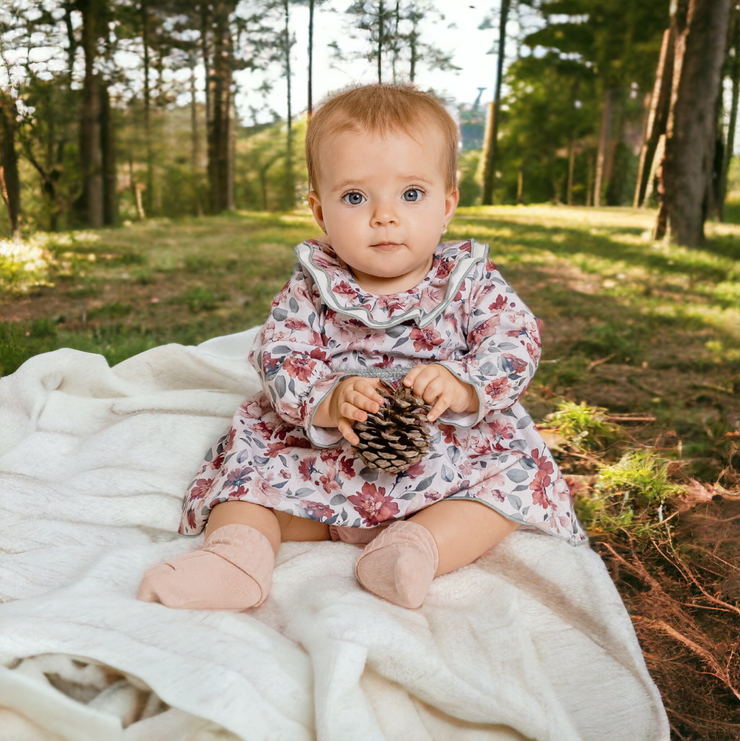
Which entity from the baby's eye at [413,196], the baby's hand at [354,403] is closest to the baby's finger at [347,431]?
the baby's hand at [354,403]

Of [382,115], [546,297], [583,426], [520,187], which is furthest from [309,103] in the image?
[382,115]

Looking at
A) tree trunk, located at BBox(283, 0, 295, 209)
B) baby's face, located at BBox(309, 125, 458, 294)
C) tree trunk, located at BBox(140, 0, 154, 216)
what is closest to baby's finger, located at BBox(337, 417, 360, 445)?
baby's face, located at BBox(309, 125, 458, 294)

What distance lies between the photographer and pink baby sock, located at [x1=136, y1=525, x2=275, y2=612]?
46.1 inches

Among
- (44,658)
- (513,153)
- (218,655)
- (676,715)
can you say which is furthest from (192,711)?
(513,153)

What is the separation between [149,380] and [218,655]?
4.19 ft

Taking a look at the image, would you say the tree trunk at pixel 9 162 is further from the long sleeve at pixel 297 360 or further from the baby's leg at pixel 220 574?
the baby's leg at pixel 220 574

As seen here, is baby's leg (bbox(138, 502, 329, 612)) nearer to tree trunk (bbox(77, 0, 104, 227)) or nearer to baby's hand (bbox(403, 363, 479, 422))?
baby's hand (bbox(403, 363, 479, 422))

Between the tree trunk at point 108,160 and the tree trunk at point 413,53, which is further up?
the tree trunk at point 413,53

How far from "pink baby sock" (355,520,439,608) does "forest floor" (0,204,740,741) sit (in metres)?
0.47

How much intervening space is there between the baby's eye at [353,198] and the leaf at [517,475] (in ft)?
2.08

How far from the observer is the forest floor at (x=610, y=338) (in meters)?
1.47

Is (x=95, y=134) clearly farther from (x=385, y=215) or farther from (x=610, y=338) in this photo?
(x=385, y=215)

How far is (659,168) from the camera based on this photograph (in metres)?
3.80

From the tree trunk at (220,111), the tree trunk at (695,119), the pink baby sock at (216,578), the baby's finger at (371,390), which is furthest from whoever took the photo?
the tree trunk at (220,111)
